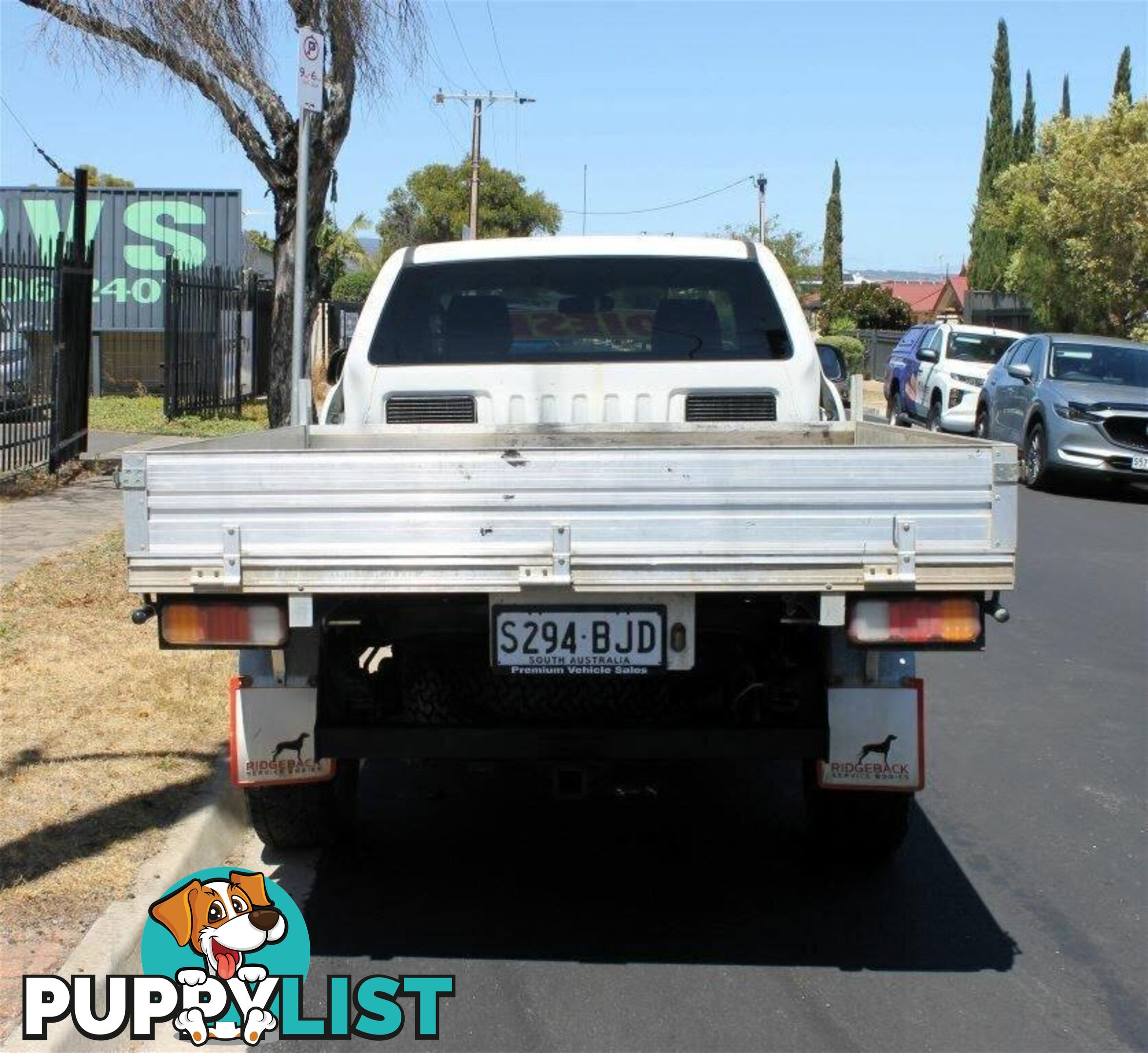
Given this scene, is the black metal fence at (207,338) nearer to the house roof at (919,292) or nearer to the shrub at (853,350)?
the shrub at (853,350)

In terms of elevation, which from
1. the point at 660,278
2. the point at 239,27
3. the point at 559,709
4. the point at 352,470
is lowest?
the point at 559,709

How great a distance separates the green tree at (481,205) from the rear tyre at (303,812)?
194ft

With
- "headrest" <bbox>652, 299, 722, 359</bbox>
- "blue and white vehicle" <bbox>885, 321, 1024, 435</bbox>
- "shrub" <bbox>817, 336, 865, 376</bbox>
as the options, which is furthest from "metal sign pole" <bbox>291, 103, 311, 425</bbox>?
"shrub" <bbox>817, 336, 865, 376</bbox>

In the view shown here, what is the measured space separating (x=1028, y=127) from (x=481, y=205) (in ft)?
72.0

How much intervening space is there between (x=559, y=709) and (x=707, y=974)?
0.90 meters

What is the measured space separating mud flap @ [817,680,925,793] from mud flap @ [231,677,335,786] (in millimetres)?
1514

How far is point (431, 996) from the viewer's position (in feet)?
14.3

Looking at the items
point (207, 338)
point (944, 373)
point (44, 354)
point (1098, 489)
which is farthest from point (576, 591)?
point (207, 338)

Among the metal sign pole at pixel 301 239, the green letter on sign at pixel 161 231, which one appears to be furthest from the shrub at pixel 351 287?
the metal sign pole at pixel 301 239

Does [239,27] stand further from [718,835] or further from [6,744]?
[718,835]

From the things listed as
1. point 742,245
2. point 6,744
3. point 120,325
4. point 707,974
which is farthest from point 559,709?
point 120,325

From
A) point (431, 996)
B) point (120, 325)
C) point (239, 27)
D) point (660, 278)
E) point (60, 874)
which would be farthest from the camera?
point (120, 325)

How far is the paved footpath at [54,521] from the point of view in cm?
1046

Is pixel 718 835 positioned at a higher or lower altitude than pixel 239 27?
lower
